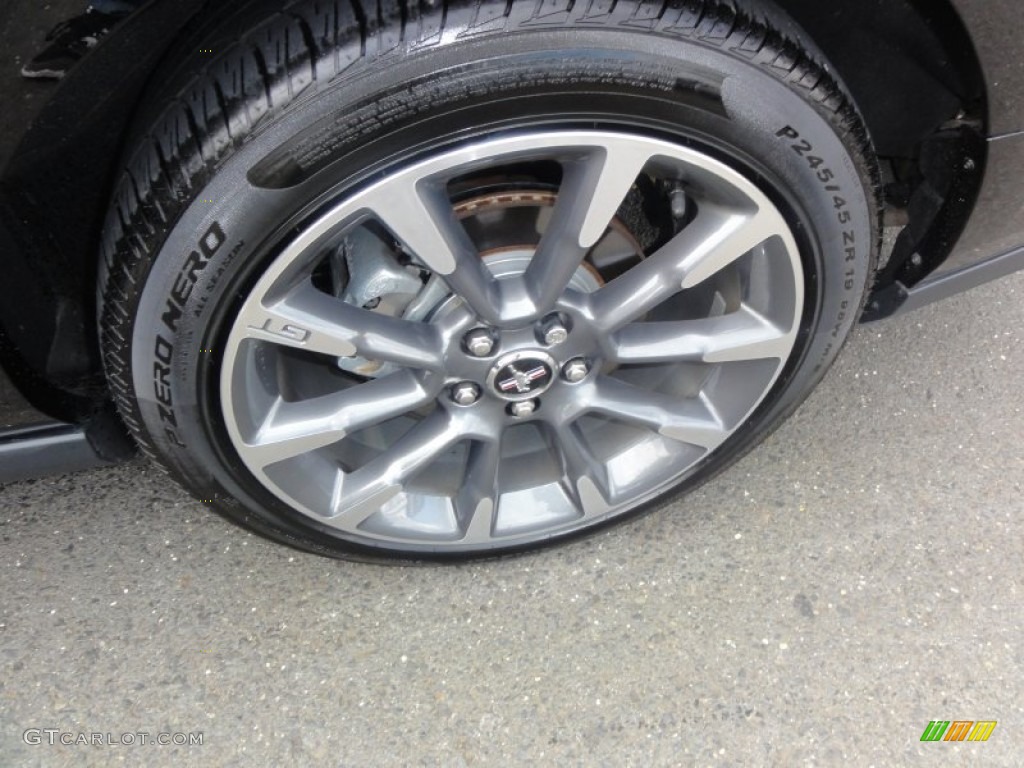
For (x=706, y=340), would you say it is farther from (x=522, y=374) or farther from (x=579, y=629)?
(x=579, y=629)

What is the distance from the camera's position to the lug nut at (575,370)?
1.48 m

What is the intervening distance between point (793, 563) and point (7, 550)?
1.53 meters

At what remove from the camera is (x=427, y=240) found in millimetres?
1196

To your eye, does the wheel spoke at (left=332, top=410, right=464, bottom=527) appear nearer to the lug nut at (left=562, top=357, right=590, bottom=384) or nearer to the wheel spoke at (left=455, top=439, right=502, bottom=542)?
the wheel spoke at (left=455, top=439, right=502, bottom=542)

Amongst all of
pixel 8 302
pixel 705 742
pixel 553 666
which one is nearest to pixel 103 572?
pixel 8 302

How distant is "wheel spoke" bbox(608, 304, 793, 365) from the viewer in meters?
1.49

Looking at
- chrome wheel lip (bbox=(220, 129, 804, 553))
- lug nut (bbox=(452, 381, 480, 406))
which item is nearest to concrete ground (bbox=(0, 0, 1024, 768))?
chrome wheel lip (bbox=(220, 129, 804, 553))

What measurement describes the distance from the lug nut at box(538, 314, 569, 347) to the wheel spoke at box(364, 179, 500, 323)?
0.09m

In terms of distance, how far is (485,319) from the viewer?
135 cm

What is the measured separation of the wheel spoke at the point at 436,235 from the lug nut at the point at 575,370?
0.19 m

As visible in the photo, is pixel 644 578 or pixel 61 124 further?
pixel 644 578

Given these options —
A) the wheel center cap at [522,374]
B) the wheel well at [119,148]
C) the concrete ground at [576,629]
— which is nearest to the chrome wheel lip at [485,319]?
the wheel center cap at [522,374]

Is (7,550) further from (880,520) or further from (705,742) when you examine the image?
(880,520)

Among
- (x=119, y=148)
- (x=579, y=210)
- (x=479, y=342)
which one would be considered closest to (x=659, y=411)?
(x=479, y=342)
